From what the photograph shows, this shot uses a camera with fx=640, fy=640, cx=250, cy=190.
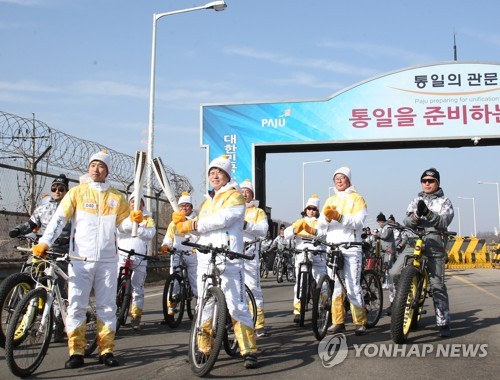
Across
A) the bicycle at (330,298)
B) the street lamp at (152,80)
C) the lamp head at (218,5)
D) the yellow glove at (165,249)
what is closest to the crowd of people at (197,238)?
the bicycle at (330,298)

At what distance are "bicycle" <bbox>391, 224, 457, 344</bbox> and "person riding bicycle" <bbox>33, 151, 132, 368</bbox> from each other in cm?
296

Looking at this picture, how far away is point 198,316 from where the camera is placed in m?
5.74

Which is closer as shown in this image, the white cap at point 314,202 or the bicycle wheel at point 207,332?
the bicycle wheel at point 207,332

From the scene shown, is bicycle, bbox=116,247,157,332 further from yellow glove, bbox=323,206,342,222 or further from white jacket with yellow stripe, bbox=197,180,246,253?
yellow glove, bbox=323,206,342,222

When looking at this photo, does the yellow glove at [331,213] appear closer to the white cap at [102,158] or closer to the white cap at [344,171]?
the white cap at [344,171]

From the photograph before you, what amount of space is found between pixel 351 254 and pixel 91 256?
342 cm

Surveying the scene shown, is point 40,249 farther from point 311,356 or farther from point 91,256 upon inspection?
point 311,356

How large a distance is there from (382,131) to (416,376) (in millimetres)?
18885

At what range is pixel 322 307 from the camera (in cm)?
789

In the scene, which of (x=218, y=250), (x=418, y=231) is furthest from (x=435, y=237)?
(x=218, y=250)

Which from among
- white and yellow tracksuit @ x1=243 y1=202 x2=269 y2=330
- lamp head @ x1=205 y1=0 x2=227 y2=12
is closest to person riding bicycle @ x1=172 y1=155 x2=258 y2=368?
white and yellow tracksuit @ x1=243 y1=202 x2=269 y2=330

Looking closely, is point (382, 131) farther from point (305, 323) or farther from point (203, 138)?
point (305, 323)

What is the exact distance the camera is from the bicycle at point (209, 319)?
5.52 metres

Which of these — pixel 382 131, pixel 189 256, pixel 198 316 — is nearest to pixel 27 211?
pixel 189 256
